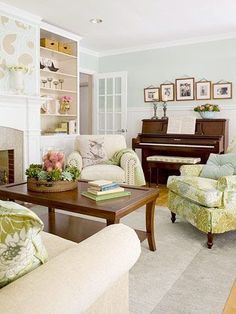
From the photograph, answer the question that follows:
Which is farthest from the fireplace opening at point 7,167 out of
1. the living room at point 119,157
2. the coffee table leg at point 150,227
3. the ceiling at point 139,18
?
the coffee table leg at point 150,227

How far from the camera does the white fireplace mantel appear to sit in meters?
3.86

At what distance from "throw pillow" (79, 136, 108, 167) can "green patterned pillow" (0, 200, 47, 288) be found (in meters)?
3.42

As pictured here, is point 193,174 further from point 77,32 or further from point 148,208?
point 77,32

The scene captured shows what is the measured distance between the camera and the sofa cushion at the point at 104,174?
396 centimetres

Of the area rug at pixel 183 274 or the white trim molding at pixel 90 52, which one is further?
the white trim molding at pixel 90 52

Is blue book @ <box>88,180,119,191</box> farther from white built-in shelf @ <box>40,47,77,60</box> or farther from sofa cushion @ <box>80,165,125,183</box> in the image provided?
white built-in shelf @ <box>40,47,77,60</box>

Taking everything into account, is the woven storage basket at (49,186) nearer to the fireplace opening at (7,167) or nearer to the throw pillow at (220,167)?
the throw pillow at (220,167)

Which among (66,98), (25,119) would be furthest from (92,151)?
(66,98)

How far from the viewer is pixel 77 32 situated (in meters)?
4.89

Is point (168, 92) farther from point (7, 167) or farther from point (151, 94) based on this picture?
point (7, 167)

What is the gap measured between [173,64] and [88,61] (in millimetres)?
1637

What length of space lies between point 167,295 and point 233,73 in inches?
159

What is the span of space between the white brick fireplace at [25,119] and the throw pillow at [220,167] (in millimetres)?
2313

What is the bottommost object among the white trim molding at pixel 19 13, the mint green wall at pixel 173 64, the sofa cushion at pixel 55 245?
the sofa cushion at pixel 55 245
